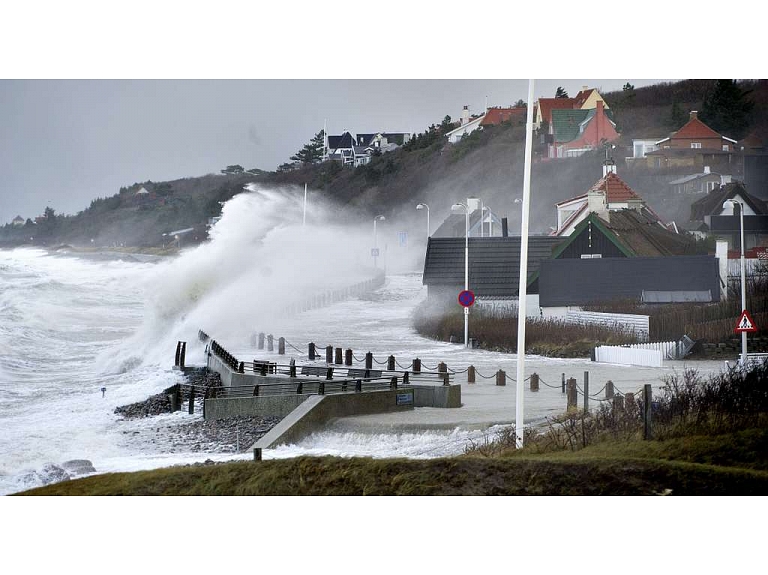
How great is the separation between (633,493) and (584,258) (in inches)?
106

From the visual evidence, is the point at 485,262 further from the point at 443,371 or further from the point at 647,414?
the point at 647,414

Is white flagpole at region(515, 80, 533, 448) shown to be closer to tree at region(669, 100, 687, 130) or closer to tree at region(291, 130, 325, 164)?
tree at region(669, 100, 687, 130)

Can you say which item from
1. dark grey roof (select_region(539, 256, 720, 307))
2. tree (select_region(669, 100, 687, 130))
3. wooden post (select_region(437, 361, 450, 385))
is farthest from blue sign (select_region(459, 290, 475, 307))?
tree (select_region(669, 100, 687, 130))

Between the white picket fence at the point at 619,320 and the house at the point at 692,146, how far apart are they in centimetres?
164

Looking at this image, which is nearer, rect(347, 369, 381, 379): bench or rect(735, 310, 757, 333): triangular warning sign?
rect(735, 310, 757, 333): triangular warning sign

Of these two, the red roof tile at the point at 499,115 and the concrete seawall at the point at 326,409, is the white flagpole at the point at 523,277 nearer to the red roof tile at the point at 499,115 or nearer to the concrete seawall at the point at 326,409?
the red roof tile at the point at 499,115

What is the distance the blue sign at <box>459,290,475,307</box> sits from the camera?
1134 cm

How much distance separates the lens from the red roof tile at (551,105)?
11445 mm

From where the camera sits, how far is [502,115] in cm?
1157

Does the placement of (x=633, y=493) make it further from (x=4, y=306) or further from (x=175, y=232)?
(x=4, y=306)

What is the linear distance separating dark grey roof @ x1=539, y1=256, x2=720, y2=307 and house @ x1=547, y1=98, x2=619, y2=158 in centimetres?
114

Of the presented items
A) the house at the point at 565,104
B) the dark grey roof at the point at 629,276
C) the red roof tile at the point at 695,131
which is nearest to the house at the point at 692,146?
the red roof tile at the point at 695,131

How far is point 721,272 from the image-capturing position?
1147cm
